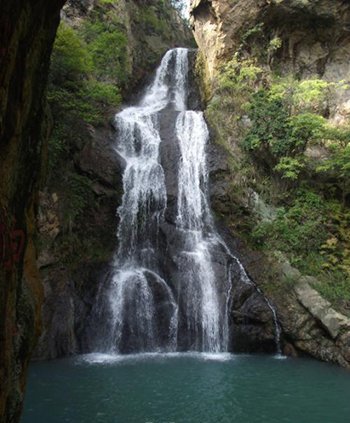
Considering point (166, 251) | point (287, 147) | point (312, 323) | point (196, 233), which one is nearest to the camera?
point (312, 323)

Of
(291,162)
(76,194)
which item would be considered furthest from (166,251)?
(291,162)

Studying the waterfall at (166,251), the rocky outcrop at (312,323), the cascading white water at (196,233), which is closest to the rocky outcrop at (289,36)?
the cascading white water at (196,233)

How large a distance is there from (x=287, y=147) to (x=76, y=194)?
859 cm

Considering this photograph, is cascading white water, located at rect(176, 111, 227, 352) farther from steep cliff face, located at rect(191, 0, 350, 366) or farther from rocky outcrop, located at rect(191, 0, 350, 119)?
rocky outcrop, located at rect(191, 0, 350, 119)

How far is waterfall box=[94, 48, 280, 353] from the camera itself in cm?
1412

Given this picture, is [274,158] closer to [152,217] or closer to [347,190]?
[347,190]

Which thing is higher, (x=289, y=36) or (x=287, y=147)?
(x=289, y=36)

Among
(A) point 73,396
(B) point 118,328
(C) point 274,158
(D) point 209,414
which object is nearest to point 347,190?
(C) point 274,158

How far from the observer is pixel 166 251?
1594 centimetres

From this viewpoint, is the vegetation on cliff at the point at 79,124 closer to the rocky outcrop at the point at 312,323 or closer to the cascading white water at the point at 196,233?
the cascading white water at the point at 196,233

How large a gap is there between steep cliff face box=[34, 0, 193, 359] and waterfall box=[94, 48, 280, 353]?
0.62 m

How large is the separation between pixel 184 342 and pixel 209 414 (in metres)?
5.28

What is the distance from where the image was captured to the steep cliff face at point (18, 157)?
4391 mm

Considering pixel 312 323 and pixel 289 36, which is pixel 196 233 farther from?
pixel 289 36
